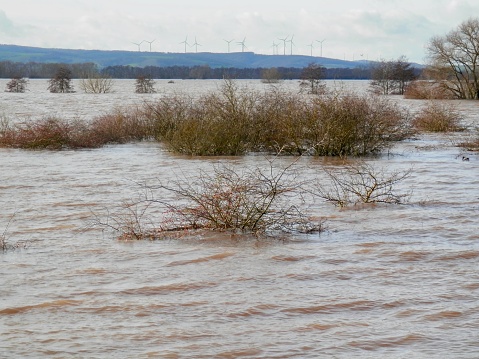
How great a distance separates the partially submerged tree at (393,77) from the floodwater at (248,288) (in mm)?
75652

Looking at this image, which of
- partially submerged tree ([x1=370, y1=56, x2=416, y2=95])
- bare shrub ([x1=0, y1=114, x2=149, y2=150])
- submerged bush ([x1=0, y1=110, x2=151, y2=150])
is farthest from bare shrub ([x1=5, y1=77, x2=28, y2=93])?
bare shrub ([x1=0, y1=114, x2=149, y2=150])

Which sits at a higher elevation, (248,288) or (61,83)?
(61,83)

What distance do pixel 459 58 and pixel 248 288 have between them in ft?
213

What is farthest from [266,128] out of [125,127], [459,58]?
[459,58]

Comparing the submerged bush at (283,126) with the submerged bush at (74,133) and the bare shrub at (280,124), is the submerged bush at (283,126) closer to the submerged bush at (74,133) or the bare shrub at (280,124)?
the bare shrub at (280,124)

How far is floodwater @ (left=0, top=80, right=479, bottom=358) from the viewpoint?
27.9 feet

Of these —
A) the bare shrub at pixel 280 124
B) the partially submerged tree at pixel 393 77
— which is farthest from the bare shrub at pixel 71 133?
the partially submerged tree at pixel 393 77

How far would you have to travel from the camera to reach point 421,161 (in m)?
26.9

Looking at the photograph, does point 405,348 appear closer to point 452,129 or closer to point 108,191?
point 108,191

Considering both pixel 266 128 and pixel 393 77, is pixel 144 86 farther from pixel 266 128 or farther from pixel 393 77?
pixel 266 128

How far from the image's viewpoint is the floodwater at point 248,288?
27.9 feet

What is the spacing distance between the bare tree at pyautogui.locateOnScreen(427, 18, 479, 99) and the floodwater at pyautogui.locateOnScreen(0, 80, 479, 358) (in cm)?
5564

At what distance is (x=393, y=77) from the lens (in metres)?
92.2

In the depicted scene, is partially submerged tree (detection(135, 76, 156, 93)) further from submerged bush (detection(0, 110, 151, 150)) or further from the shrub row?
the shrub row
